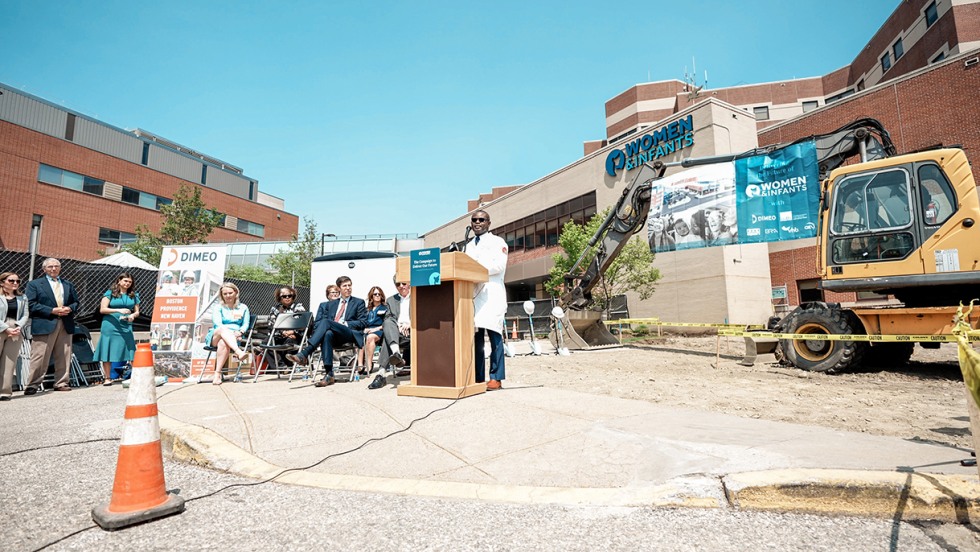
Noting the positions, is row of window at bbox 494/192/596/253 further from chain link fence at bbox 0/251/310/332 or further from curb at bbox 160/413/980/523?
curb at bbox 160/413/980/523

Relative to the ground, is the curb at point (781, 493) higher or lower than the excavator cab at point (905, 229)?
lower

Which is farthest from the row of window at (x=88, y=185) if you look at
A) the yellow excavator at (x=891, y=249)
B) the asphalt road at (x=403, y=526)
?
→ the yellow excavator at (x=891, y=249)

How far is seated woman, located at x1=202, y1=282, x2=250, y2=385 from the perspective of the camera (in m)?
7.62

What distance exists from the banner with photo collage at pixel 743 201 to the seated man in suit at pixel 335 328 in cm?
827

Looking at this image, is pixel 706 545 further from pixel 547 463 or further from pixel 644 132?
pixel 644 132

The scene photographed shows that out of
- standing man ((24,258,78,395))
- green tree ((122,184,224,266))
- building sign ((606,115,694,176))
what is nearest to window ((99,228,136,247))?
green tree ((122,184,224,266))

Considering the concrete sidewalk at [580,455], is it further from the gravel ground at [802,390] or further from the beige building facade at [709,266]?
the beige building facade at [709,266]

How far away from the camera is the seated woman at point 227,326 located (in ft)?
25.0

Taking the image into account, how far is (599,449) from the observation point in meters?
3.12

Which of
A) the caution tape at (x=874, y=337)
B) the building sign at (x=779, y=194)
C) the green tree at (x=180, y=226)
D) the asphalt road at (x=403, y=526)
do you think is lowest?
the asphalt road at (x=403, y=526)

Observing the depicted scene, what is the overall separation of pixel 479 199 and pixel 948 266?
47.8 m

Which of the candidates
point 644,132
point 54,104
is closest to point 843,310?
point 644,132

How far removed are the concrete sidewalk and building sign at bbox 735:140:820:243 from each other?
27.7 ft

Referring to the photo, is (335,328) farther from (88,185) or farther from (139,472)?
(88,185)
